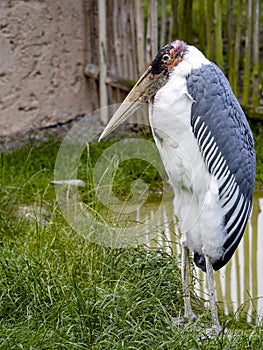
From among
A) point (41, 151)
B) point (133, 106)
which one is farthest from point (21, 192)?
point (133, 106)

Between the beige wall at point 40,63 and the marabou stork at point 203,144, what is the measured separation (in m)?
3.67

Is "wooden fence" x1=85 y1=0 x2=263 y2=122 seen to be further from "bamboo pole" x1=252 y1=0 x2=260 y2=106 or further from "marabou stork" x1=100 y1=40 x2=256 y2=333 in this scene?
"marabou stork" x1=100 y1=40 x2=256 y2=333

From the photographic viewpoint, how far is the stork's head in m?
3.66

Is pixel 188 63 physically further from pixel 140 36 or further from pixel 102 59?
pixel 102 59

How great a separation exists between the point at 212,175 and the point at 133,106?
0.47m

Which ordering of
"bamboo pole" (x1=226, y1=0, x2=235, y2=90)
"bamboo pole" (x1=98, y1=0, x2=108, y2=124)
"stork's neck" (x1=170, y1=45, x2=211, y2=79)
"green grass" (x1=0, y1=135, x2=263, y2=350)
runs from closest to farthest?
"green grass" (x1=0, y1=135, x2=263, y2=350) < "stork's neck" (x1=170, y1=45, x2=211, y2=79) < "bamboo pole" (x1=226, y1=0, x2=235, y2=90) < "bamboo pole" (x1=98, y1=0, x2=108, y2=124)

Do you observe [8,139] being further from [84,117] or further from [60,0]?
[60,0]

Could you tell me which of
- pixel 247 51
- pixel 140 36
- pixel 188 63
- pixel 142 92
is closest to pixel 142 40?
pixel 140 36

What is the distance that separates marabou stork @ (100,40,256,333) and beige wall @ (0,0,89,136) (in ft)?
12.0

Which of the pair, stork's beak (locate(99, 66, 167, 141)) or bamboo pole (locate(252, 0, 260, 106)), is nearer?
stork's beak (locate(99, 66, 167, 141))

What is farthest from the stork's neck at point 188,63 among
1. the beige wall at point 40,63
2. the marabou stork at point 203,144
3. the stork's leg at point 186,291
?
the beige wall at point 40,63

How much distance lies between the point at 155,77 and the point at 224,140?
0.40 meters

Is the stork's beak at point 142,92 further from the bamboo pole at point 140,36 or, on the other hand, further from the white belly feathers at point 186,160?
the bamboo pole at point 140,36

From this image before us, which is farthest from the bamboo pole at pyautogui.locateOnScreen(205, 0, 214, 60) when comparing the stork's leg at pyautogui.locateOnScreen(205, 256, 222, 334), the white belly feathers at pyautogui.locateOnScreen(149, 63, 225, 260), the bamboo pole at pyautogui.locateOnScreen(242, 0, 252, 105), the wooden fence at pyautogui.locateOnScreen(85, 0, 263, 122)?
the stork's leg at pyautogui.locateOnScreen(205, 256, 222, 334)
